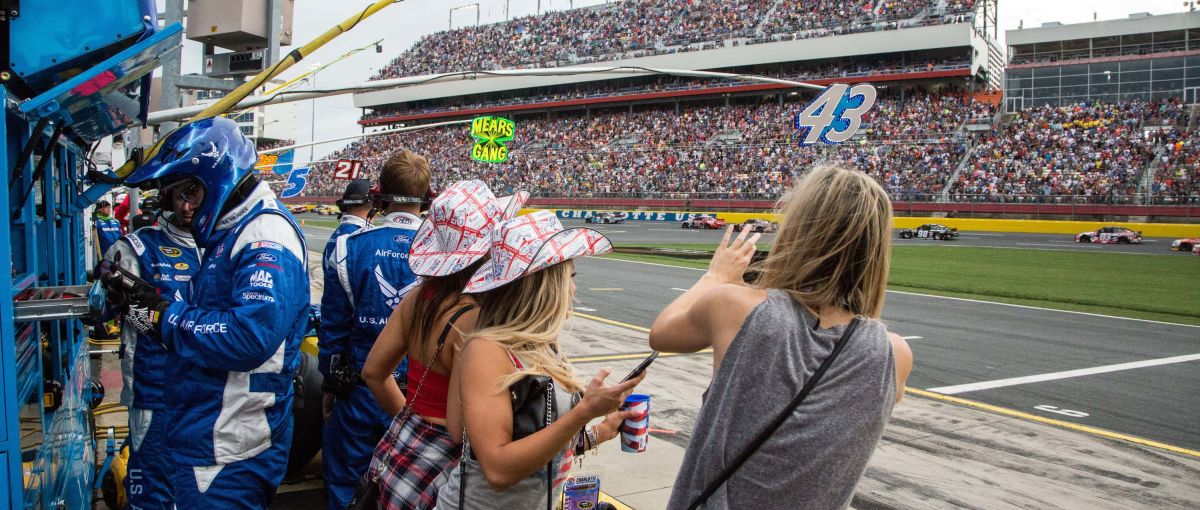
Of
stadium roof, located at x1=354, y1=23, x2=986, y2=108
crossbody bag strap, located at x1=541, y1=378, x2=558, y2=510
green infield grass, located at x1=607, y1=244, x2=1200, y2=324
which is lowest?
green infield grass, located at x1=607, y1=244, x2=1200, y2=324

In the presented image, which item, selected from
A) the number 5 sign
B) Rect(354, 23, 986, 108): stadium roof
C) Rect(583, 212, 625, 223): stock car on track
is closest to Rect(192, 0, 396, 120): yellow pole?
the number 5 sign

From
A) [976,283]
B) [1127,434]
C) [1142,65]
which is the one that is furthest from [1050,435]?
[1142,65]

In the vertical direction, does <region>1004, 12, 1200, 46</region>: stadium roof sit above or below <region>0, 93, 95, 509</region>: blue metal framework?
above

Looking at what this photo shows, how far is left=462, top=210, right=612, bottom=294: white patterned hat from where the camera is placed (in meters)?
2.17

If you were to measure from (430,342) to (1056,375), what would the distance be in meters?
8.55

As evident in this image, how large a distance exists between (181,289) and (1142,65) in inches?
2401

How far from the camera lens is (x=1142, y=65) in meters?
51.7

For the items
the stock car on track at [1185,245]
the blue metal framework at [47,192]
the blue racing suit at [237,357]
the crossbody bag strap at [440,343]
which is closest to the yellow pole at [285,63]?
the blue metal framework at [47,192]

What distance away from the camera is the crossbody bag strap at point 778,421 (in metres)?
1.86

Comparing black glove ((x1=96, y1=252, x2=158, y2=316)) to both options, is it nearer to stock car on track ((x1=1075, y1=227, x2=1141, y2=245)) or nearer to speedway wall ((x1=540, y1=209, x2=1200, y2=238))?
speedway wall ((x1=540, y1=209, x2=1200, y2=238))

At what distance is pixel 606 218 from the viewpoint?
4625 centimetres

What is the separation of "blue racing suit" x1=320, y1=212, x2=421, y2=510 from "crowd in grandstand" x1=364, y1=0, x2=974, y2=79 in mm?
56638

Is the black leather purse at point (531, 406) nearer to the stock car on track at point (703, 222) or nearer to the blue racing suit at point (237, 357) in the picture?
the blue racing suit at point (237, 357)

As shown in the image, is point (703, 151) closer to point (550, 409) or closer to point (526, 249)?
point (526, 249)
